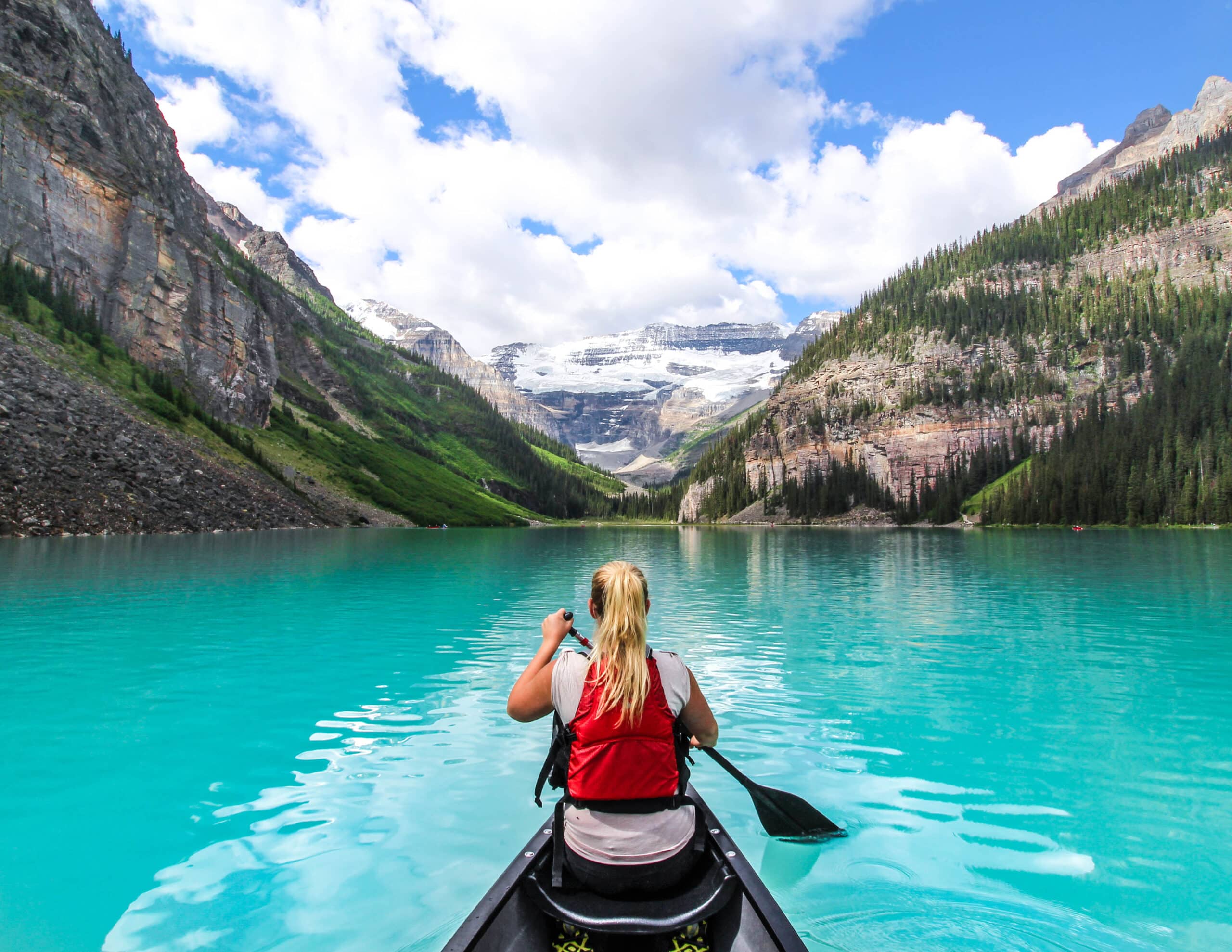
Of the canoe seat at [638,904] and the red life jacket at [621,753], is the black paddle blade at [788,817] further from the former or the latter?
the red life jacket at [621,753]

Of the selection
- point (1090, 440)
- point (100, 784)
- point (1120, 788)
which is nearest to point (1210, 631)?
point (1120, 788)

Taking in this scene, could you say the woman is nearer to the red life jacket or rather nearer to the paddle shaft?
the red life jacket

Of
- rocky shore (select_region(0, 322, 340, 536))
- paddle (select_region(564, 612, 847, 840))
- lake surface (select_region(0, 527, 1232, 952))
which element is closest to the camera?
lake surface (select_region(0, 527, 1232, 952))

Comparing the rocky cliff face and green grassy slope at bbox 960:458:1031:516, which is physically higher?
the rocky cliff face

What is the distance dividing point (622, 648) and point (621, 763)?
933mm

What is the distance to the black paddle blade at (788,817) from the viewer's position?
972cm

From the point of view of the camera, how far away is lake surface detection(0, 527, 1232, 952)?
7.88 meters

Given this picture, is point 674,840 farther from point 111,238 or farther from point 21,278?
point 111,238

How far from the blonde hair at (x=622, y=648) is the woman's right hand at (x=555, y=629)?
0.50 metres

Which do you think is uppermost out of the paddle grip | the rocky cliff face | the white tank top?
the rocky cliff face

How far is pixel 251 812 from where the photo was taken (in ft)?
34.4

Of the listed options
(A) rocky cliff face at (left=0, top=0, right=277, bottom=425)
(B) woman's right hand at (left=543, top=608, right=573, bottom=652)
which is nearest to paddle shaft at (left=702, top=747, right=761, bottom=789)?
(B) woman's right hand at (left=543, top=608, right=573, bottom=652)

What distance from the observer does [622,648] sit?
18.3 feet

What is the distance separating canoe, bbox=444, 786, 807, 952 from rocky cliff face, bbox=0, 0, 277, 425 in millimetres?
136455
